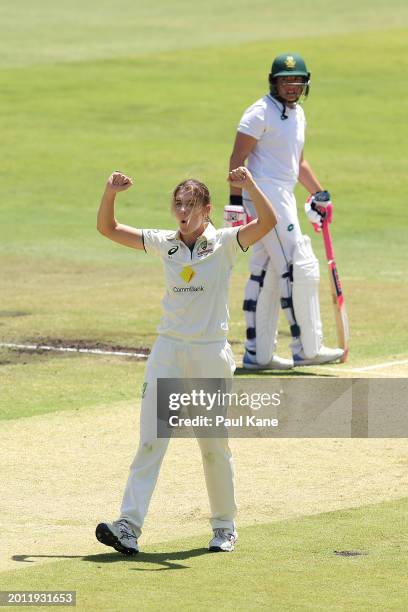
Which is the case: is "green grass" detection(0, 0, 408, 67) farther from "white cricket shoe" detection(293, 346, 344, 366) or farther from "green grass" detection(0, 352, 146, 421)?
"white cricket shoe" detection(293, 346, 344, 366)

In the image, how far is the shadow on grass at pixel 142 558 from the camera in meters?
7.48

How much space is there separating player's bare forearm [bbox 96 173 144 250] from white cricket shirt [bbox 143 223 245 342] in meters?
0.24

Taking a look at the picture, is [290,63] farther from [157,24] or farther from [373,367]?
[157,24]

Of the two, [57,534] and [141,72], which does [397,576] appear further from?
[141,72]

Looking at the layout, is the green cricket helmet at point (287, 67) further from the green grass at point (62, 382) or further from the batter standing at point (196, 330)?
the batter standing at point (196, 330)

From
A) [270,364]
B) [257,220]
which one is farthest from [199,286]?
[270,364]

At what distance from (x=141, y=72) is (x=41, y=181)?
38.2 feet

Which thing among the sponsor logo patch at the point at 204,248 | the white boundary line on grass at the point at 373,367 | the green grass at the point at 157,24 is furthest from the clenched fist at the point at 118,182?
the green grass at the point at 157,24

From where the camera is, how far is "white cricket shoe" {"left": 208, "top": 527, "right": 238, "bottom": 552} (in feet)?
25.5

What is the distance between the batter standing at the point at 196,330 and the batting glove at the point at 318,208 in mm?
5687

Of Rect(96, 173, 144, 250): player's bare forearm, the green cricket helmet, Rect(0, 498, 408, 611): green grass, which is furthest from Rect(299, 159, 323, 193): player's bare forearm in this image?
Rect(0, 498, 408, 611): green grass

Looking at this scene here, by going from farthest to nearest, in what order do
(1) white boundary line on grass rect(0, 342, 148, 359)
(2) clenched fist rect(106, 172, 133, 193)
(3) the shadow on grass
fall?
(1) white boundary line on grass rect(0, 342, 148, 359), (2) clenched fist rect(106, 172, 133, 193), (3) the shadow on grass

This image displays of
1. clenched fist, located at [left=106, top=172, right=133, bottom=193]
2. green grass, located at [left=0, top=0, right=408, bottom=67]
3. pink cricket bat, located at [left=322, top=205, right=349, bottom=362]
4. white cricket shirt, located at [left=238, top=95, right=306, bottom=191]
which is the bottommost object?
pink cricket bat, located at [left=322, top=205, right=349, bottom=362]

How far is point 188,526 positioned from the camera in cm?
838
